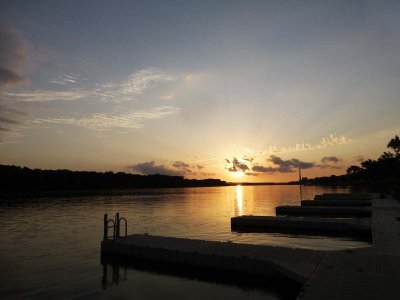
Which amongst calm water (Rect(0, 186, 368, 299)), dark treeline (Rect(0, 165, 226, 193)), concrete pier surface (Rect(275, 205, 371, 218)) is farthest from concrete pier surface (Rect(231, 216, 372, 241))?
dark treeline (Rect(0, 165, 226, 193))

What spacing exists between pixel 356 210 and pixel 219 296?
102 ft

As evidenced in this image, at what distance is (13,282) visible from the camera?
15469mm

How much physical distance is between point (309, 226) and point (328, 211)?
13433 millimetres

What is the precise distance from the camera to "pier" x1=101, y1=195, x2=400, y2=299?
10.9 metres

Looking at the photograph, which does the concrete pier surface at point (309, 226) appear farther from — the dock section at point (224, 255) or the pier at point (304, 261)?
the dock section at point (224, 255)

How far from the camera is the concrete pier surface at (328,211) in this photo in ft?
128

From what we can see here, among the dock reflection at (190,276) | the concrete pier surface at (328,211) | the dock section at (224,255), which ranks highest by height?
the concrete pier surface at (328,211)

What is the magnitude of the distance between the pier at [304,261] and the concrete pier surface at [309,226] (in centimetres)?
459

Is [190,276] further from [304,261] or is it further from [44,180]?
[44,180]

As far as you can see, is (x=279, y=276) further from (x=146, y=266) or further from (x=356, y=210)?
(x=356, y=210)

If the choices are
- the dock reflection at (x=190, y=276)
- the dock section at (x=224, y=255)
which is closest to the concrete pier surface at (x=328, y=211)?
the dock section at (x=224, y=255)

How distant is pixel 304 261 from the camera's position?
48.1 feet

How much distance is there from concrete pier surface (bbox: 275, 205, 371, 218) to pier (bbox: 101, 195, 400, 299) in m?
16.9

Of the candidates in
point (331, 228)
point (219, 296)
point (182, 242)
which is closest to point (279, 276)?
point (219, 296)
